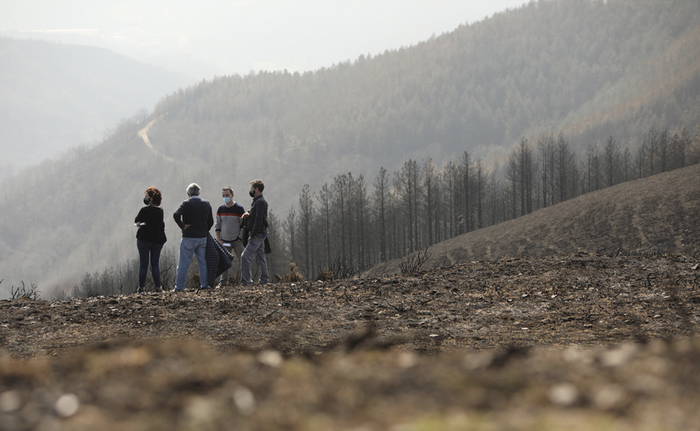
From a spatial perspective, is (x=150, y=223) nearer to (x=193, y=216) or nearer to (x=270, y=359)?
(x=193, y=216)

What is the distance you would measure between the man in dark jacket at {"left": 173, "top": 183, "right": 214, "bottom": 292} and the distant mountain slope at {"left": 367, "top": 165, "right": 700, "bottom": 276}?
3030 centimetres

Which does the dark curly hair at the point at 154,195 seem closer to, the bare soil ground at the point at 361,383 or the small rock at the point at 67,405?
the bare soil ground at the point at 361,383

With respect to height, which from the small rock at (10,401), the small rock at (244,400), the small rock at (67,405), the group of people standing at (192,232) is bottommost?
the small rock at (244,400)

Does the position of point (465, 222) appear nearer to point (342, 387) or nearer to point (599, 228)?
point (599, 228)

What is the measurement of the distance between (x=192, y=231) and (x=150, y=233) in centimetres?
102

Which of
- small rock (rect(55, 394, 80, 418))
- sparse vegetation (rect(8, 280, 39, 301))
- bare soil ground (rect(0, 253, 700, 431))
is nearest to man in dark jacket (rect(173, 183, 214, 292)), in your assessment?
sparse vegetation (rect(8, 280, 39, 301))

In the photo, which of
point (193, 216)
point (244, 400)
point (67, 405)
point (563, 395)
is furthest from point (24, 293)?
point (563, 395)

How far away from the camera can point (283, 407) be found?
2.76 m

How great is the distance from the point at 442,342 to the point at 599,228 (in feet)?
139

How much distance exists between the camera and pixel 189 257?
11.8 meters

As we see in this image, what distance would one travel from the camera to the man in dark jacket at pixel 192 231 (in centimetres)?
1159

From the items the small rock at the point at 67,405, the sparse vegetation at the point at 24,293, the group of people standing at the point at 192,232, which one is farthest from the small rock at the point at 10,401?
the group of people standing at the point at 192,232

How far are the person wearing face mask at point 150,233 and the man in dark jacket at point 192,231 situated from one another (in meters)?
0.55

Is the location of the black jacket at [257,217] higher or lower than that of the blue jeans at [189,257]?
higher
